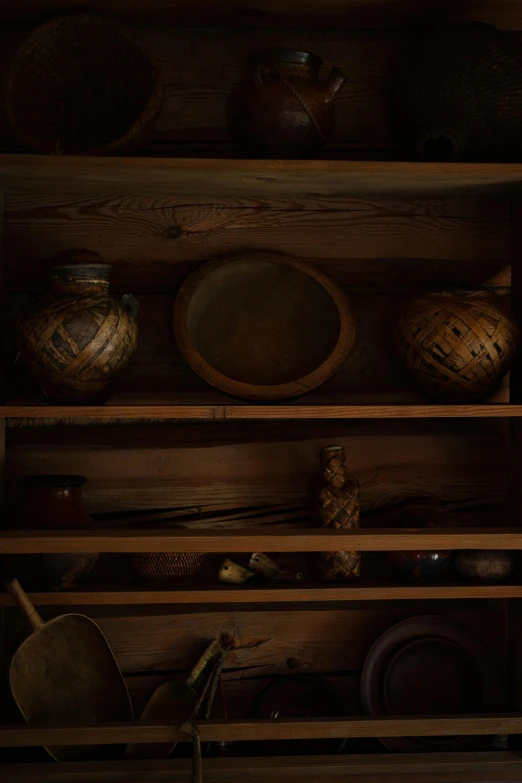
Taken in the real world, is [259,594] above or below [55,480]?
below

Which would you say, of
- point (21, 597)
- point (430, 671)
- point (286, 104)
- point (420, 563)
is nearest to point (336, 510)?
point (420, 563)

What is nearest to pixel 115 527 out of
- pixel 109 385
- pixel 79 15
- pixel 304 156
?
pixel 109 385

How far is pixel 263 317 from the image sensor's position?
2047mm

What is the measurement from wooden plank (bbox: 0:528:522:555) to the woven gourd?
0.07 metres

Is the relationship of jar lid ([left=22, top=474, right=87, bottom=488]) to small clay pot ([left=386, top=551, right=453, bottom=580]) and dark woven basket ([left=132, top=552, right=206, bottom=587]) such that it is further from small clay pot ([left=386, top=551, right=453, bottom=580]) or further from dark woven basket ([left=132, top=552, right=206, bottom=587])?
small clay pot ([left=386, top=551, right=453, bottom=580])

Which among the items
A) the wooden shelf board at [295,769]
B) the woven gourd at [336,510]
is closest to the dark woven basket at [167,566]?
Result: the woven gourd at [336,510]

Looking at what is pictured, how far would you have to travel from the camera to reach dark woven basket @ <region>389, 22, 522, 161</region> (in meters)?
1.91

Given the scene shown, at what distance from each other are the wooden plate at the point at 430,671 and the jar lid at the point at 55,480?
2.43 ft

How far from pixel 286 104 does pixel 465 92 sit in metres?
0.40

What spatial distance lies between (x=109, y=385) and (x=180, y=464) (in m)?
0.29

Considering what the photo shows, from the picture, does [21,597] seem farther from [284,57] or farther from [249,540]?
[284,57]

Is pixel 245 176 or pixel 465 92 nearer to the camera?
pixel 245 176

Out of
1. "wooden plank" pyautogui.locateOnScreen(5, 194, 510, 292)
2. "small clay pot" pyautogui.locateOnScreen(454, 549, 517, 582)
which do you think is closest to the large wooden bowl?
"wooden plank" pyautogui.locateOnScreen(5, 194, 510, 292)

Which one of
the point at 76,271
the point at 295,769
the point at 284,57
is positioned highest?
the point at 284,57
